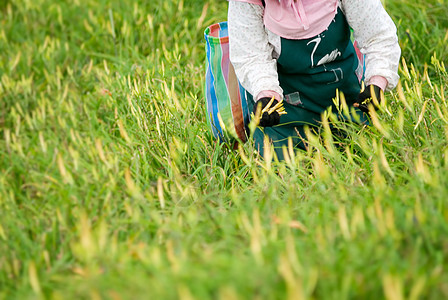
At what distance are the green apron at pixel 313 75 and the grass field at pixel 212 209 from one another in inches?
9.1

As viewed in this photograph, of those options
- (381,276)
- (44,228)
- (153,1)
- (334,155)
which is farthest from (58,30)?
(381,276)

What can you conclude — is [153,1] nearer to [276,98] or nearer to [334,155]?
[276,98]

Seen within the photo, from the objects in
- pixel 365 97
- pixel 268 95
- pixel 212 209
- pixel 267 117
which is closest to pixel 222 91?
pixel 268 95

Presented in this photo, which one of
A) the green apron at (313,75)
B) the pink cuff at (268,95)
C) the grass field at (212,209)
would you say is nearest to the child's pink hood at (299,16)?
the green apron at (313,75)

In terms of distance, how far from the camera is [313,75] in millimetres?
2180

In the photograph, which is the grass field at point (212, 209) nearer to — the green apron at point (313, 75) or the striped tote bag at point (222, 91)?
the striped tote bag at point (222, 91)

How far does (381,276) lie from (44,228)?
1.03 meters

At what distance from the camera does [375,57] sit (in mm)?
2082

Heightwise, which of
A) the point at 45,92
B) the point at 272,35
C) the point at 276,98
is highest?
the point at 272,35

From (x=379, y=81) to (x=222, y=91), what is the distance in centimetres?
67

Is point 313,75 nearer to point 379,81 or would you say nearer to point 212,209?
point 379,81

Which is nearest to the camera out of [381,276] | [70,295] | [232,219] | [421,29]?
[381,276]

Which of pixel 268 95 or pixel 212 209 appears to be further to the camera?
pixel 268 95

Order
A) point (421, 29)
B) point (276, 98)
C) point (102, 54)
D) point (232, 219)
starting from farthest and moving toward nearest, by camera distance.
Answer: point (102, 54) → point (421, 29) → point (276, 98) → point (232, 219)
